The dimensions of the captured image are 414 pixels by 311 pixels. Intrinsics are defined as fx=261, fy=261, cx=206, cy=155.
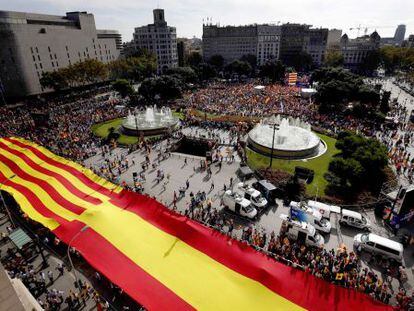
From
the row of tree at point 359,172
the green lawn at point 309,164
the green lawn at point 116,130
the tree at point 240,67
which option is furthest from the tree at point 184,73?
the row of tree at point 359,172

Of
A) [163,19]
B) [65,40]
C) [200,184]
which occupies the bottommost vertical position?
[200,184]

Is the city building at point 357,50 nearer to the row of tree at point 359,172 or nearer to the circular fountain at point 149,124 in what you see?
the circular fountain at point 149,124

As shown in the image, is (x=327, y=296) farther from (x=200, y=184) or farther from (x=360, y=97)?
(x=360, y=97)

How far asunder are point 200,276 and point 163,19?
133696mm

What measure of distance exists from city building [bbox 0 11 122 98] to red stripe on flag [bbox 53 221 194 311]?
7450 cm

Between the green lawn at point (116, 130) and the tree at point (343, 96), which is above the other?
the tree at point (343, 96)

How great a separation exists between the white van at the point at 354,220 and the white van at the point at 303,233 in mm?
3113

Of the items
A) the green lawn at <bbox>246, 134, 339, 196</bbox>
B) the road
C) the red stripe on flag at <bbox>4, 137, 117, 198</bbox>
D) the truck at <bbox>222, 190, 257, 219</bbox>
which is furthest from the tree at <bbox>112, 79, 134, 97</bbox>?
the truck at <bbox>222, 190, 257, 219</bbox>

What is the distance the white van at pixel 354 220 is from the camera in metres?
20.4

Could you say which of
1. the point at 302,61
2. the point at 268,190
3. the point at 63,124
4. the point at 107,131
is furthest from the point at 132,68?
the point at 302,61

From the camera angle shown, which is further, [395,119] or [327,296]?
[395,119]

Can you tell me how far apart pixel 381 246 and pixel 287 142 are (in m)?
→ 19.7

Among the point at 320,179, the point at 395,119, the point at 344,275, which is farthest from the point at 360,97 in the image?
the point at 344,275

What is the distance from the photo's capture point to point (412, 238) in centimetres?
1888
